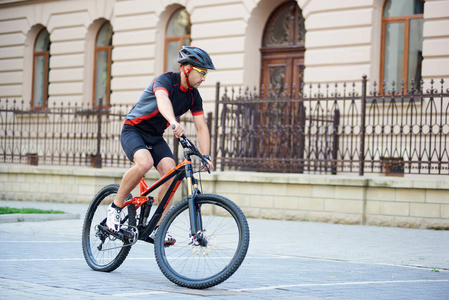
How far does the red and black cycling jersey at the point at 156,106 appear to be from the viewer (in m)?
6.61

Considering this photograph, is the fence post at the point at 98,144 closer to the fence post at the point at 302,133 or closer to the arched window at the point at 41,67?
the fence post at the point at 302,133

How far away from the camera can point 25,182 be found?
1852cm

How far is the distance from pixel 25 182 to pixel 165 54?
5.60 metres

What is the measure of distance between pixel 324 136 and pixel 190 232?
8.35 meters

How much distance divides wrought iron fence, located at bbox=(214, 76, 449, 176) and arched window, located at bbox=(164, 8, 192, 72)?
22.0 feet

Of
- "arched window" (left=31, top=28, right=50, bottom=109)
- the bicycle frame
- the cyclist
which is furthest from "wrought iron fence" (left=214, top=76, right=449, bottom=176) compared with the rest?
"arched window" (left=31, top=28, right=50, bottom=109)

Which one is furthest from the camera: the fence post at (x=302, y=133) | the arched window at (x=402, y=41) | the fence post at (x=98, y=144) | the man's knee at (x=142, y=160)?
the fence post at (x=98, y=144)

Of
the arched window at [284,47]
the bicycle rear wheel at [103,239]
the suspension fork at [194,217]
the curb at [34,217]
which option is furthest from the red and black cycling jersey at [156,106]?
the arched window at [284,47]

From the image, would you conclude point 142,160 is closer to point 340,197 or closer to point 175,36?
point 340,197

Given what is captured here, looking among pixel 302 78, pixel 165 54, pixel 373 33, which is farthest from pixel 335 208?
pixel 165 54

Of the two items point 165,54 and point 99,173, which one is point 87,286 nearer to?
point 99,173

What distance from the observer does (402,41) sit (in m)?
17.2

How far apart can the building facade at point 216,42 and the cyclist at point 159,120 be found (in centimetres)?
1034

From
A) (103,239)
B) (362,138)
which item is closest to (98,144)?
(362,138)
